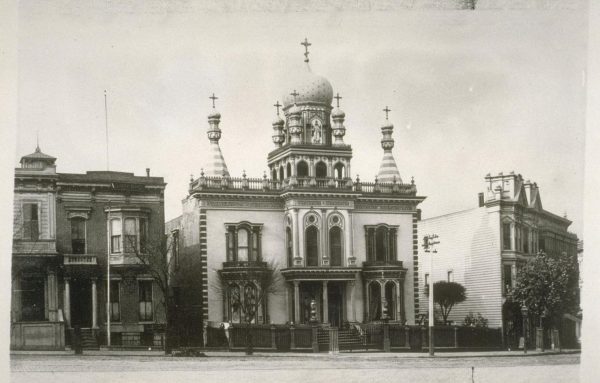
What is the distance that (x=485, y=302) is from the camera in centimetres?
1359

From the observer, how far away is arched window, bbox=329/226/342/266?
1365cm

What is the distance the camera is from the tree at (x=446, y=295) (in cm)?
1355

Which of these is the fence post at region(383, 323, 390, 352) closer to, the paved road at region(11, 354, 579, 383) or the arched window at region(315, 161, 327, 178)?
the paved road at region(11, 354, 579, 383)

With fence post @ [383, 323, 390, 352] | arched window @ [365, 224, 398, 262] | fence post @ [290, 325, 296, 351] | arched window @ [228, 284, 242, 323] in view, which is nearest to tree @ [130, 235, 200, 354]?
arched window @ [228, 284, 242, 323]

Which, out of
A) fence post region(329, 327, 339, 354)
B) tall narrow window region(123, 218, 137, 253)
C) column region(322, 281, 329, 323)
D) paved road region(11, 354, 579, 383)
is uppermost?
tall narrow window region(123, 218, 137, 253)

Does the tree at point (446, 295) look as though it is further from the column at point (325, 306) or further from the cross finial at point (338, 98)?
the cross finial at point (338, 98)

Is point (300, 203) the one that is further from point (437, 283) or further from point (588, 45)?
point (588, 45)

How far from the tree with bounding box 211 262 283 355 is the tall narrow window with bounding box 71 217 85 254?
1509 mm

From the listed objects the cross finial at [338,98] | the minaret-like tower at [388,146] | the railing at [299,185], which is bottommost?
the railing at [299,185]

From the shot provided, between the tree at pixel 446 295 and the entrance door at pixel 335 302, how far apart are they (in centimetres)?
110

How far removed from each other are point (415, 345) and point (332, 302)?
3.68 feet

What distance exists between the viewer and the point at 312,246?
1359cm

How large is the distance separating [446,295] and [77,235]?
4.31 metres

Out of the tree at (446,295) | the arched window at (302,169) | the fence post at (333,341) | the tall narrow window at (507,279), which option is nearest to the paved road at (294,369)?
the fence post at (333,341)
